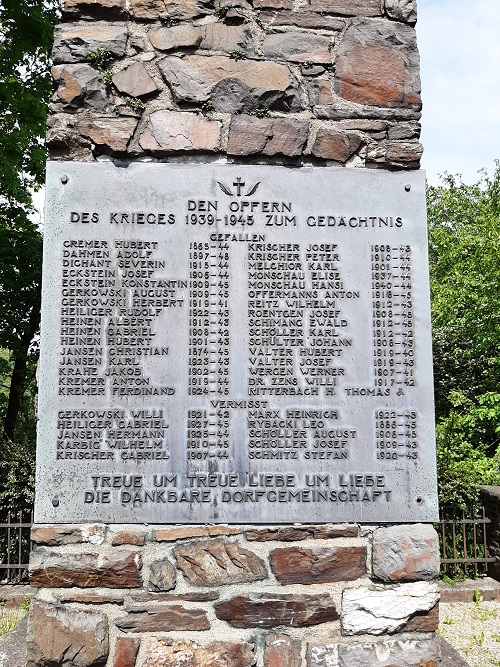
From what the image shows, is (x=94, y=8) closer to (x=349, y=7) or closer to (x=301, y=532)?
(x=349, y=7)

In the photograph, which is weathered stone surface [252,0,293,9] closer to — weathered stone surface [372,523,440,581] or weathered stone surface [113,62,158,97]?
weathered stone surface [113,62,158,97]

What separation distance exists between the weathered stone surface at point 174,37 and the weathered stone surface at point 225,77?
71 millimetres

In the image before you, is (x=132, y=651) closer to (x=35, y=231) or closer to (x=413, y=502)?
(x=413, y=502)

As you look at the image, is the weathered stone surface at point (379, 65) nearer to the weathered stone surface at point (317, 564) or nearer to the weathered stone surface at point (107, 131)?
the weathered stone surface at point (107, 131)

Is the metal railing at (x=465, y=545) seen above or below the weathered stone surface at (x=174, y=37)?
below

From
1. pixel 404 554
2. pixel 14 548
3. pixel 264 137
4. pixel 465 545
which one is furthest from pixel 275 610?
pixel 14 548

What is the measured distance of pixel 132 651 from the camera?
2893 mm

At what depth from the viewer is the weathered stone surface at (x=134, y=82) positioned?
10.8ft

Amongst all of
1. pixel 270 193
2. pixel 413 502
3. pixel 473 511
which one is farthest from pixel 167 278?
pixel 473 511

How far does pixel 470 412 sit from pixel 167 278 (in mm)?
9826

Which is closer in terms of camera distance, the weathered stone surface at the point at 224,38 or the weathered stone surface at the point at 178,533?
the weathered stone surface at the point at 178,533

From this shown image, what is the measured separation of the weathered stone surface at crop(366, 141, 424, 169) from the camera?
3.36 metres

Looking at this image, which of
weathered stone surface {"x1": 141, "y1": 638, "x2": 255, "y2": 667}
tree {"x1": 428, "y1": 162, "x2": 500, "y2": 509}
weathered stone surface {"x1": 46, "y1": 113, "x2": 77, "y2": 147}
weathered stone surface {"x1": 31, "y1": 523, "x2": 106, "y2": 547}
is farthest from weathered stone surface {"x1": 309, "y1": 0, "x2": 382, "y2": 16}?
tree {"x1": 428, "y1": 162, "x2": 500, "y2": 509}

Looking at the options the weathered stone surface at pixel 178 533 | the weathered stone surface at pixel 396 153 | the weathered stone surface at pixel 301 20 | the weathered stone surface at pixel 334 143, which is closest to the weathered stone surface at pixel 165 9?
the weathered stone surface at pixel 301 20
